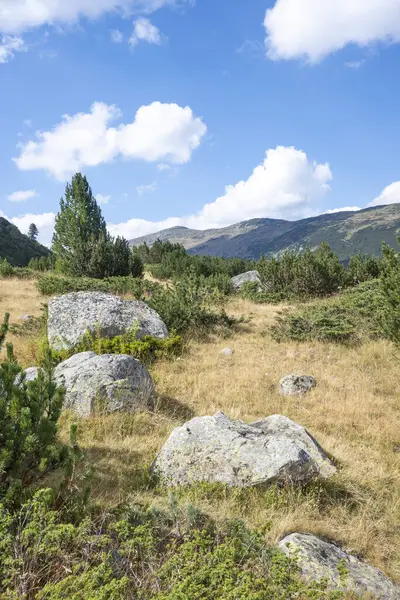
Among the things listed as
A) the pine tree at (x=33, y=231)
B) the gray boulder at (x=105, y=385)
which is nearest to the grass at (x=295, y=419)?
the gray boulder at (x=105, y=385)

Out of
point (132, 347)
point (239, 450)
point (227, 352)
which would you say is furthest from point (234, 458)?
point (227, 352)

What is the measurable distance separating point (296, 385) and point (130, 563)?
206 inches

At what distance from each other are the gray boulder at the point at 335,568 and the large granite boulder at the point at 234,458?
79 cm

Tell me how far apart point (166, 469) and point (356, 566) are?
6.41 feet

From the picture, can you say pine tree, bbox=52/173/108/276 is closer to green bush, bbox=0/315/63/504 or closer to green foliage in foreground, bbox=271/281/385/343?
green foliage in foreground, bbox=271/281/385/343

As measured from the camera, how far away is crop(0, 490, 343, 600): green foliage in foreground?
210 centimetres

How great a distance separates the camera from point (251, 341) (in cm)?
1051

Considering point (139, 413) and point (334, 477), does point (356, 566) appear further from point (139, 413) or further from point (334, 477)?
point (139, 413)

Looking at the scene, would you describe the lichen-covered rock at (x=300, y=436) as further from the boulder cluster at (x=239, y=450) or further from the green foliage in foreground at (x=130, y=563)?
the green foliage in foreground at (x=130, y=563)

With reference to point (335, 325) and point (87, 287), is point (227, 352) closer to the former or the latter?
point (335, 325)

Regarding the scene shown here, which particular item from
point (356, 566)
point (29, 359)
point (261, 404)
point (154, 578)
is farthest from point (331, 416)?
point (29, 359)

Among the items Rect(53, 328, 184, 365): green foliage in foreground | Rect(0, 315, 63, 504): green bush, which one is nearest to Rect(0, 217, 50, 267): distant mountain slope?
Rect(53, 328, 184, 365): green foliage in foreground

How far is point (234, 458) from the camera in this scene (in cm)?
392

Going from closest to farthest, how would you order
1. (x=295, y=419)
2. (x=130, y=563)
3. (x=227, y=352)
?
(x=130, y=563) → (x=295, y=419) → (x=227, y=352)
